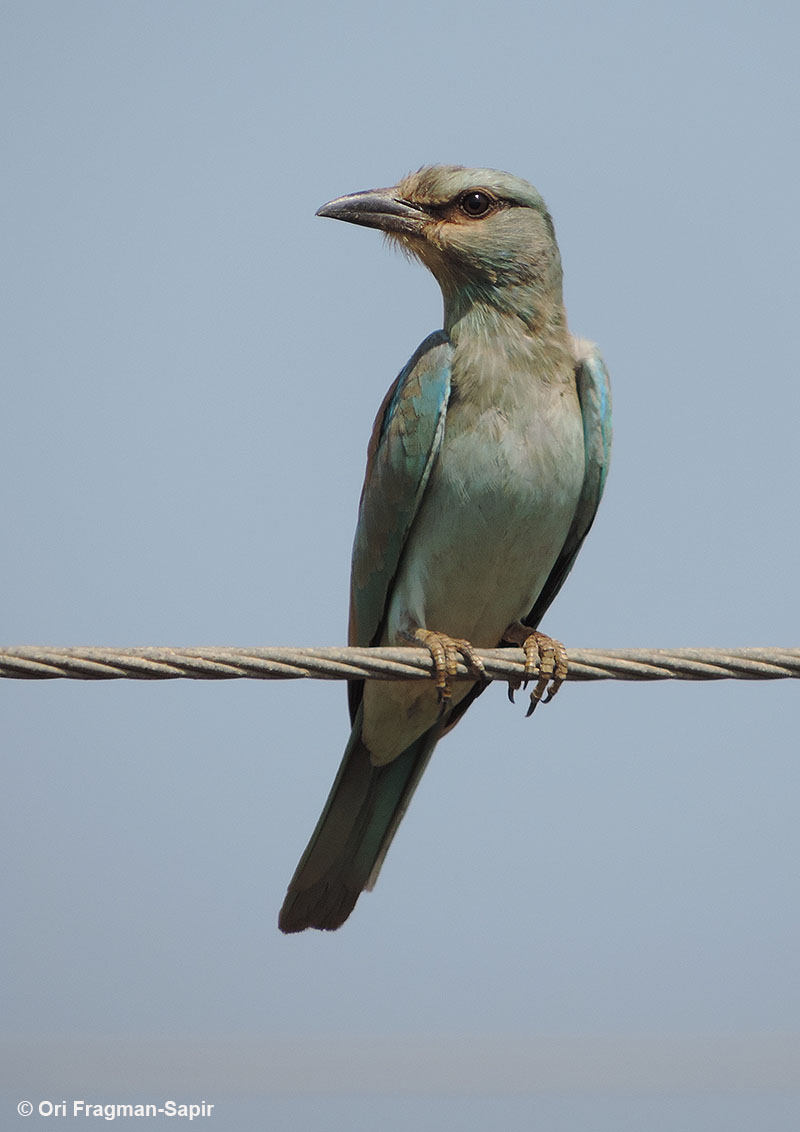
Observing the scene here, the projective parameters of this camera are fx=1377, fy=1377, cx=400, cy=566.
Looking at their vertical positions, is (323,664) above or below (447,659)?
below

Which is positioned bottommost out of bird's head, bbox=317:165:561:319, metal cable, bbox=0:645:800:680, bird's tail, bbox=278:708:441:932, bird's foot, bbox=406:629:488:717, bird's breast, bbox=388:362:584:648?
metal cable, bbox=0:645:800:680

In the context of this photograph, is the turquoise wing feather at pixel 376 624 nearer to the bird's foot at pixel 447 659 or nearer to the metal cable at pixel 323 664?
the bird's foot at pixel 447 659

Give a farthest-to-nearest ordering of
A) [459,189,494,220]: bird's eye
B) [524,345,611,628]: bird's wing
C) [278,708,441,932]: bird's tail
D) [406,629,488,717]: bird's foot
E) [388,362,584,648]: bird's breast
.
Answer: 1. [459,189,494,220]: bird's eye
2. [278,708,441,932]: bird's tail
3. [524,345,611,628]: bird's wing
4. [388,362,584,648]: bird's breast
5. [406,629,488,717]: bird's foot

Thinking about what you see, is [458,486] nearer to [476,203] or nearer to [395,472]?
[395,472]

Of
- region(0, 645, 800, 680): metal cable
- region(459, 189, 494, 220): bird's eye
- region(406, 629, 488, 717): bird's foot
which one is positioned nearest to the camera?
region(0, 645, 800, 680): metal cable

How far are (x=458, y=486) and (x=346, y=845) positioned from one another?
1651mm

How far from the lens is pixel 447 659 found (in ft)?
17.3

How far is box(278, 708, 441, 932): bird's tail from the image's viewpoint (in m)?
5.94

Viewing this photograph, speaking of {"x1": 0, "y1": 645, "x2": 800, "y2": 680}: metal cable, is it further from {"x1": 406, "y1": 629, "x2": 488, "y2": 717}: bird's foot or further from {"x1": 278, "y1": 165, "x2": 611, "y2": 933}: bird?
{"x1": 278, "y1": 165, "x2": 611, "y2": 933}: bird

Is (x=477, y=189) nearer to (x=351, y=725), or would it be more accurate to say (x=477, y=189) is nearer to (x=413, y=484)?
(x=413, y=484)

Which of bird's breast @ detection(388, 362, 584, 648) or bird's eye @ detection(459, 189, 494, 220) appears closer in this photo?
bird's breast @ detection(388, 362, 584, 648)

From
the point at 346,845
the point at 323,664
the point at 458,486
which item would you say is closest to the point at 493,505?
the point at 458,486

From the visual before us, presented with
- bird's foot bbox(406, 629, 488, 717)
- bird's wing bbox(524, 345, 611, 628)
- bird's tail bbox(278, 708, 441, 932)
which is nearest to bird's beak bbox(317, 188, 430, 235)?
bird's wing bbox(524, 345, 611, 628)

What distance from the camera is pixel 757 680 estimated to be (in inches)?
165
